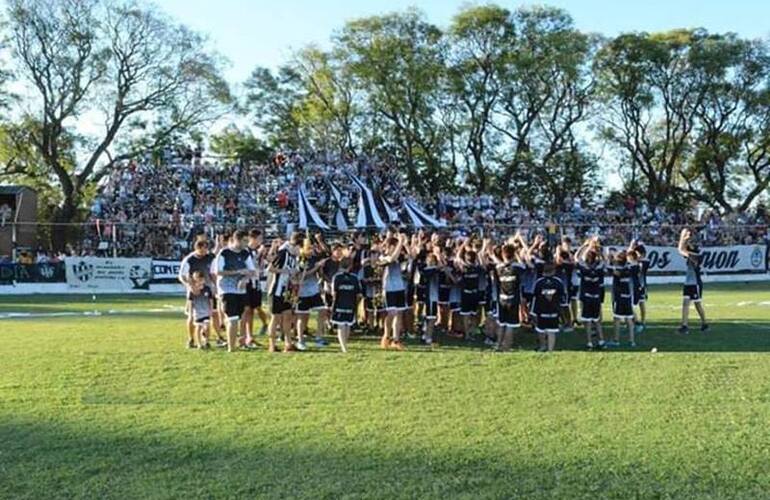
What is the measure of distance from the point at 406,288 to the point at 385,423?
19.2 feet

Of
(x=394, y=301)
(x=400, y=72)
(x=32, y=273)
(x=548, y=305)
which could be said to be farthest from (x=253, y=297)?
(x=400, y=72)

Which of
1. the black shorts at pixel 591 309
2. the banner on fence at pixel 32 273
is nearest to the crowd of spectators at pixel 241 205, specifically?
the banner on fence at pixel 32 273

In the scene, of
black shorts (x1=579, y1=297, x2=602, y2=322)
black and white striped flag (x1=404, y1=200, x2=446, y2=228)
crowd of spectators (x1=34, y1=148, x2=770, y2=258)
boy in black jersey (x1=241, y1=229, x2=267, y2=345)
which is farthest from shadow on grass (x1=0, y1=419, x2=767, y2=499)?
black and white striped flag (x1=404, y1=200, x2=446, y2=228)

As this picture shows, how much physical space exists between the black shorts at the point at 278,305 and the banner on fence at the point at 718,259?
22.1m

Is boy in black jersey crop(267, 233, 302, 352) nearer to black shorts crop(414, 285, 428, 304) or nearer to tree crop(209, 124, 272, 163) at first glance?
black shorts crop(414, 285, 428, 304)

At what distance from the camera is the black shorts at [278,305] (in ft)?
38.5

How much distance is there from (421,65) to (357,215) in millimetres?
22197

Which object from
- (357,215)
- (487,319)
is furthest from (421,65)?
(487,319)

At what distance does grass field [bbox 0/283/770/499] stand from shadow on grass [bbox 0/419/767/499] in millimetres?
20

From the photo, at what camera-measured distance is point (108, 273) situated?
2680cm

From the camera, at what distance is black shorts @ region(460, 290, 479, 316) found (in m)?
13.2

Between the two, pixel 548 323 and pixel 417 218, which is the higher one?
pixel 417 218

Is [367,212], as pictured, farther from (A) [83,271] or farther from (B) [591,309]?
(B) [591,309]

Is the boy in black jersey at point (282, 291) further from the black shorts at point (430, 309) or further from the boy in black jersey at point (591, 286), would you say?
the boy in black jersey at point (591, 286)
